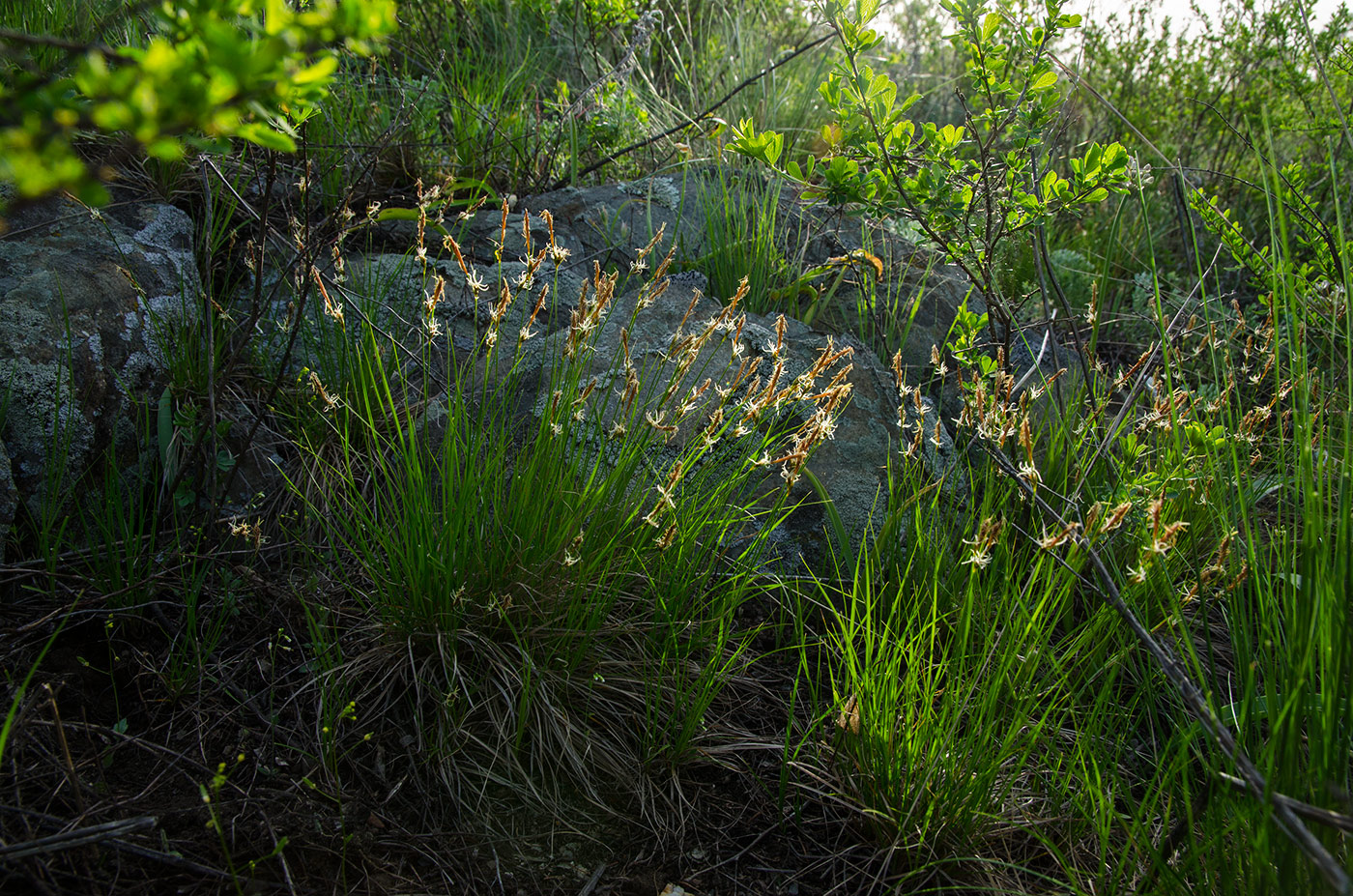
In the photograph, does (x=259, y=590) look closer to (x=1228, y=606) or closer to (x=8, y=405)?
(x=8, y=405)

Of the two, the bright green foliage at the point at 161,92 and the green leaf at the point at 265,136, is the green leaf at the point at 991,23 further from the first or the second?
the green leaf at the point at 265,136

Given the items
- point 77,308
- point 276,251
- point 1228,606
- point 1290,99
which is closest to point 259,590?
point 77,308

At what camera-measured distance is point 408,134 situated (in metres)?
3.46

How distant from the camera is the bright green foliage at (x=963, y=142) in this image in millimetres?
1948

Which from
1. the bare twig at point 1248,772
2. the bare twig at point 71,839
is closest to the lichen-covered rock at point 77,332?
the bare twig at point 71,839

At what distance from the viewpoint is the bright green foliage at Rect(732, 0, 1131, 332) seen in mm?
1948

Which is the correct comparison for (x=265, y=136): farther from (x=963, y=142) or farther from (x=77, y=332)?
(x=963, y=142)

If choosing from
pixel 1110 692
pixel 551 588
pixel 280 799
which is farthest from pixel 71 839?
pixel 1110 692

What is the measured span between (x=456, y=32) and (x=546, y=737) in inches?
171

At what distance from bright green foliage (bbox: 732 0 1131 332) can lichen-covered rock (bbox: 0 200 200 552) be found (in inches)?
66.8

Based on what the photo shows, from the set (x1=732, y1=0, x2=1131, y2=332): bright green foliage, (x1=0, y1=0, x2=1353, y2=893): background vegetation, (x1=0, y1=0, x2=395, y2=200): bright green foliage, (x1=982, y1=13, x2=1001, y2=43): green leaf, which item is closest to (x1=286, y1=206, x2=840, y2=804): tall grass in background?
(x1=0, y1=0, x2=1353, y2=893): background vegetation

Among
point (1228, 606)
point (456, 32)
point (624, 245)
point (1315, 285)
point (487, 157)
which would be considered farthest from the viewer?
point (456, 32)

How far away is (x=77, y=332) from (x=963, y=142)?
2.40 m

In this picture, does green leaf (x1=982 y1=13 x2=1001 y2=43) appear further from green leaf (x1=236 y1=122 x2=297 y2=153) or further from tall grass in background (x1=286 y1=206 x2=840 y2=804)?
green leaf (x1=236 y1=122 x2=297 y2=153)
